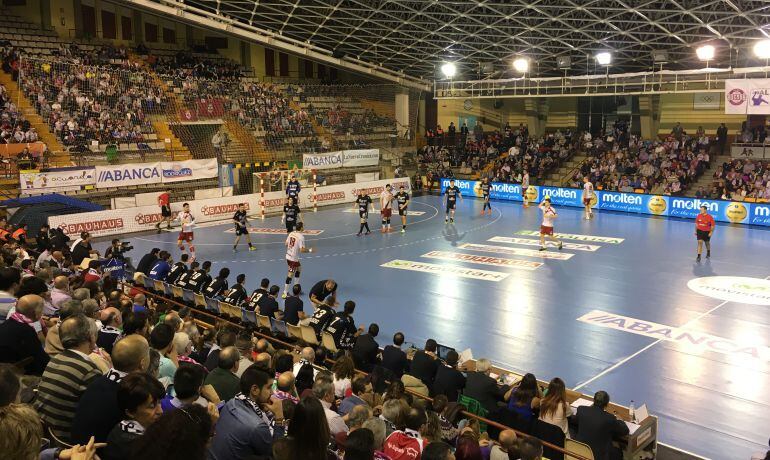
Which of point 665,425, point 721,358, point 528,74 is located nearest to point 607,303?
point 721,358

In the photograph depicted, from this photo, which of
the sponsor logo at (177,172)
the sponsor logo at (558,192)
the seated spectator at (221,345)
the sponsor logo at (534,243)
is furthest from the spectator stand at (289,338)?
the sponsor logo at (558,192)

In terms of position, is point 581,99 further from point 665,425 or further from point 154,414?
point 154,414

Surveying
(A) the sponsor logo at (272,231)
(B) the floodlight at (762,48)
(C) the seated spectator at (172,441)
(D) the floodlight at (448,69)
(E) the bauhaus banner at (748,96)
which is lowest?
(A) the sponsor logo at (272,231)

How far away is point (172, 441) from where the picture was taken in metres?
3.40

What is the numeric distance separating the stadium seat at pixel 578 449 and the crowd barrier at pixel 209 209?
75.1 ft

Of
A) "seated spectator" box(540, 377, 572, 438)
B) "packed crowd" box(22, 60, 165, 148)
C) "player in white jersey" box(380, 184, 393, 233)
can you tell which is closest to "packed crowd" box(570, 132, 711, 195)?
"player in white jersey" box(380, 184, 393, 233)

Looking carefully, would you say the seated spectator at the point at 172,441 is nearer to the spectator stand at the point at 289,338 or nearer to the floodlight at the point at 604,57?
the spectator stand at the point at 289,338

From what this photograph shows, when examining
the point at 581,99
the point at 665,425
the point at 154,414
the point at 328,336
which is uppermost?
the point at 581,99

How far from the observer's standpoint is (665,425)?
10.3 metres

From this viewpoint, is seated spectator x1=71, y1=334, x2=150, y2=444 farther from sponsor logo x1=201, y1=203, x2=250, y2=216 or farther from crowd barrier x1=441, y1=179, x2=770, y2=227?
crowd barrier x1=441, y1=179, x2=770, y2=227

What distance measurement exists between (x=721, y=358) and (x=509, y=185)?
26.2 m

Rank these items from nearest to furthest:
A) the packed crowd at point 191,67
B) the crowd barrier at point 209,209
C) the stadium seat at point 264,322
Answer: the stadium seat at point 264,322, the crowd barrier at point 209,209, the packed crowd at point 191,67

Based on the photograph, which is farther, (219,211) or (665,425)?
(219,211)

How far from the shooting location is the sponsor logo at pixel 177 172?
32.4 meters
